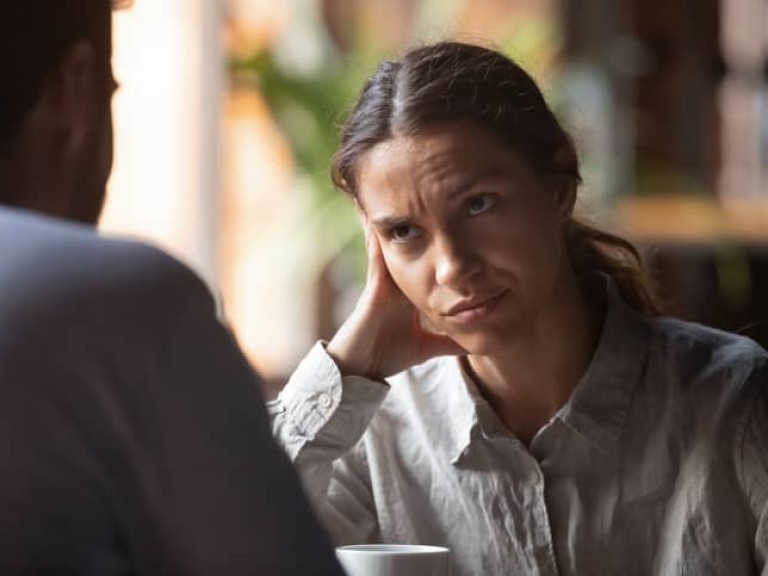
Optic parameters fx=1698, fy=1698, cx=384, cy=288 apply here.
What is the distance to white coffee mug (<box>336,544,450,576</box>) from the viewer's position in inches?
A: 49.5

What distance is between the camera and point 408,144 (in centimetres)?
144

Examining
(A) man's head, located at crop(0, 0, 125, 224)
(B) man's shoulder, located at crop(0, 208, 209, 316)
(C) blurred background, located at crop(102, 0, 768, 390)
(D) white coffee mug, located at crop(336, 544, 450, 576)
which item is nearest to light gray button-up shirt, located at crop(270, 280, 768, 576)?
(D) white coffee mug, located at crop(336, 544, 450, 576)

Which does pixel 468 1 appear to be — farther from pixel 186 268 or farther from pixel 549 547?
pixel 186 268

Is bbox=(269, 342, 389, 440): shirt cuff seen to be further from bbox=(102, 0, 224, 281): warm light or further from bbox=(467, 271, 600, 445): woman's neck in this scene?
bbox=(102, 0, 224, 281): warm light

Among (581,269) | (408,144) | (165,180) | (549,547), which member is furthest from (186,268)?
(165,180)

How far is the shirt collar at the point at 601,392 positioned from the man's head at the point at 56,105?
50 centimetres

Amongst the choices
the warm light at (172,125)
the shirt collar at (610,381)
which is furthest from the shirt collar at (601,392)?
the warm light at (172,125)

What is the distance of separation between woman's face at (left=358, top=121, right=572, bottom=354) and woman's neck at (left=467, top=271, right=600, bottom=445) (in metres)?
0.06

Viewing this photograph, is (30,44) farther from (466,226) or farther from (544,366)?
(544,366)

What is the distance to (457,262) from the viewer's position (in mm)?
1401

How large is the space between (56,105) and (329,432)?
53 cm

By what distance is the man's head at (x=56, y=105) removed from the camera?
1.06 m

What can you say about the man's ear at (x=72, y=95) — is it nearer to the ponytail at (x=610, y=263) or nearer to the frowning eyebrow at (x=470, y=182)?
the frowning eyebrow at (x=470, y=182)

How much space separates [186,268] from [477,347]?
1.65 ft
